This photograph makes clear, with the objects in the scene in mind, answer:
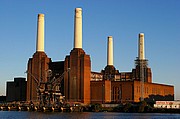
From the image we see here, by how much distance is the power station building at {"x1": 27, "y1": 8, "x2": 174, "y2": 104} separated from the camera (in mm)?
142625

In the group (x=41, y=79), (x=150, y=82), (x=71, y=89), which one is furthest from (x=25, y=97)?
(x=150, y=82)

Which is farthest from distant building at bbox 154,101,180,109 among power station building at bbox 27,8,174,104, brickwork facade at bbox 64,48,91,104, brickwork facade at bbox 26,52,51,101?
brickwork facade at bbox 26,52,51,101

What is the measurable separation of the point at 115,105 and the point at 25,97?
39295 mm

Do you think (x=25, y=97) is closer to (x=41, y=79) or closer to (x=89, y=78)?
(x=41, y=79)

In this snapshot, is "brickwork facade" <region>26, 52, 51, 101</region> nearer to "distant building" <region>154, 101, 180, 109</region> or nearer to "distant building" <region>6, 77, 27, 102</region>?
"distant building" <region>6, 77, 27, 102</region>

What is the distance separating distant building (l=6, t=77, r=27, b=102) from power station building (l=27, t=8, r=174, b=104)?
7.57 metres

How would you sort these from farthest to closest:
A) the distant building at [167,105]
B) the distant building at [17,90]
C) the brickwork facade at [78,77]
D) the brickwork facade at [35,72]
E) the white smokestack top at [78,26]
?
the distant building at [17,90] < the brickwork facade at [35,72] < the brickwork facade at [78,77] < the white smokestack top at [78,26] < the distant building at [167,105]

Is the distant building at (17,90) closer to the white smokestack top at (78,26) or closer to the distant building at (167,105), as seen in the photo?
the white smokestack top at (78,26)

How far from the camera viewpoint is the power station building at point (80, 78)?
5615 inches

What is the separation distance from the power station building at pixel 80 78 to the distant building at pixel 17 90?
24.8 ft

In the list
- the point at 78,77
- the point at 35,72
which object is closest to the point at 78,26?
the point at 78,77

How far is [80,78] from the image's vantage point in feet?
469

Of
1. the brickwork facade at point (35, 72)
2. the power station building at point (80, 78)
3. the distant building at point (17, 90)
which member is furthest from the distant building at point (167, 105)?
the distant building at point (17, 90)

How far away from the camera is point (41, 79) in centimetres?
15212
